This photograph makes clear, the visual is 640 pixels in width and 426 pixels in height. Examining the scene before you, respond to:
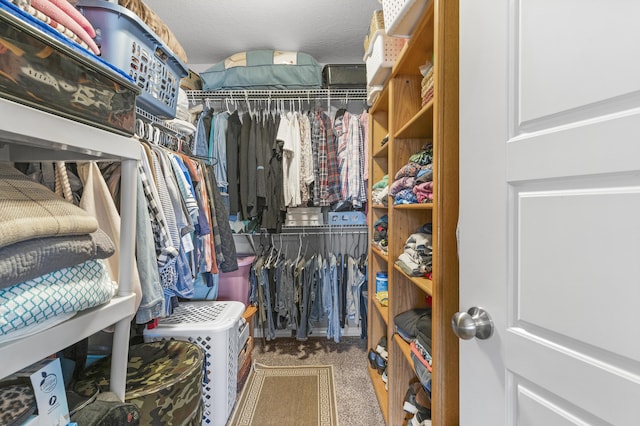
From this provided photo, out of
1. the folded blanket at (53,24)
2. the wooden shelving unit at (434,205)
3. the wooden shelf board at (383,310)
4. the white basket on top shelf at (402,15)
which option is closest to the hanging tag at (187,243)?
the folded blanket at (53,24)

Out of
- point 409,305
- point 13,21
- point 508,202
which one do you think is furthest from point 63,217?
point 409,305

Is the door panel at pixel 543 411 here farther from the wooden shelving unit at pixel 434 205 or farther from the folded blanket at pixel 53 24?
the folded blanket at pixel 53 24

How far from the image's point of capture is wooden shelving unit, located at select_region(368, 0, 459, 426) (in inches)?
32.8

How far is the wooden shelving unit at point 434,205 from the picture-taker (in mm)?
833

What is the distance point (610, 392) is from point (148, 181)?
1.31 m

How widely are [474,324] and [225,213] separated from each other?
1.47m

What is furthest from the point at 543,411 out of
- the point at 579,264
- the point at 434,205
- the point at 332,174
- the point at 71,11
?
the point at 332,174

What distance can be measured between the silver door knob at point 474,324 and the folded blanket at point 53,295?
0.76m

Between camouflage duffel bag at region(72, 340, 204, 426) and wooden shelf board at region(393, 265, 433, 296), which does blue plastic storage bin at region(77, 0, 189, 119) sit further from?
wooden shelf board at region(393, 265, 433, 296)

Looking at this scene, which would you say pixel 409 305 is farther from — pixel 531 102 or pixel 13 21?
pixel 13 21

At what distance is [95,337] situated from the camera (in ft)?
4.02

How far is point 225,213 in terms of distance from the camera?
173cm

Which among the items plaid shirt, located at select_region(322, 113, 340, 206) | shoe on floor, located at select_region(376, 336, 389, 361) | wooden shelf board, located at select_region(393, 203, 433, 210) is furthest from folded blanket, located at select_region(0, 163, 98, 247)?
plaid shirt, located at select_region(322, 113, 340, 206)

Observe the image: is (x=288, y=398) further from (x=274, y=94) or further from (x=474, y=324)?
→ (x=274, y=94)
